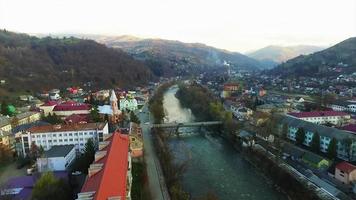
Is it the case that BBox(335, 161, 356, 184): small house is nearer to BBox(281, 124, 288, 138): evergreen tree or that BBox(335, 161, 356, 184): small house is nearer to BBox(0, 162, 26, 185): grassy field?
BBox(281, 124, 288, 138): evergreen tree

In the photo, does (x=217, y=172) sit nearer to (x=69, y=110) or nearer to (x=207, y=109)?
(x=207, y=109)

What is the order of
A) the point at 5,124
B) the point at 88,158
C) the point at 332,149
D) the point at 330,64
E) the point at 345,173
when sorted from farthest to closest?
the point at 330,64, the point at 5,124, the point at 332,149, the point at 88,158, the point at 345,173

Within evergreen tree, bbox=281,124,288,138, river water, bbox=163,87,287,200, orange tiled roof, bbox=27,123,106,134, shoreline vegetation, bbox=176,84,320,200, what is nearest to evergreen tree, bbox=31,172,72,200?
river water, bbox=163,87,287,200

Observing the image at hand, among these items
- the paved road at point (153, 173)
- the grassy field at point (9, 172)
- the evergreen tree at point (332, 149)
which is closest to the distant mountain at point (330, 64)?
the evergreen tree at point (332, 149)

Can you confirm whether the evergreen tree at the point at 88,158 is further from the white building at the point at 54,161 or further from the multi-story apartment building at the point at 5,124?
the multi-story apartment building at the point at 5,124

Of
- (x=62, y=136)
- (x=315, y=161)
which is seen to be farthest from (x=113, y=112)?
(x=315, y=161)
